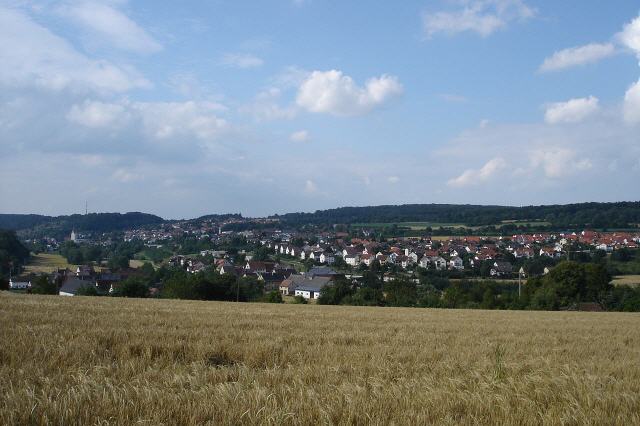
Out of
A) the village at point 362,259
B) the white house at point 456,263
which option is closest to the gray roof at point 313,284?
the village at point 362,259

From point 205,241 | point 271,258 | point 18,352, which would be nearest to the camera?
point 18,352

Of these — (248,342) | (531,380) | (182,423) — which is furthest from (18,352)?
(531,380)

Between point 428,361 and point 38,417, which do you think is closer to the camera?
point 38,417

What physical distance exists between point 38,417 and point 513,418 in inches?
149

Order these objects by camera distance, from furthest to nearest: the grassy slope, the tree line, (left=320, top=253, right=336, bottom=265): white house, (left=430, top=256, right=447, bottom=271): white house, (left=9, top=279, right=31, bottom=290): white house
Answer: (left=320, top=253, right=336, bottom=265): white house
(left=430, top=256, right=447, bottom=271): white house
the grassy slope
(left=9, top=279, right=31, bottom=290): white house
the tree line

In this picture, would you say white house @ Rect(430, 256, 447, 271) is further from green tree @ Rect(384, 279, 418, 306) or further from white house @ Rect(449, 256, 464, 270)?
green tree @ Rect(384, 279, 418, 306)

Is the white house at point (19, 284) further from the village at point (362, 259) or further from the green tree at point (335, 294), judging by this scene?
the green tree at point (335, 294)

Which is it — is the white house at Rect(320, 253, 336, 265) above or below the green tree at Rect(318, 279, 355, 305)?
below

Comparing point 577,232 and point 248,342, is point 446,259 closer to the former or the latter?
point 577,232

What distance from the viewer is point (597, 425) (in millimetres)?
4312

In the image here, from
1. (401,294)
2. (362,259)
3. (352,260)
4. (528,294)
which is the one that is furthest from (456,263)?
(401,294)

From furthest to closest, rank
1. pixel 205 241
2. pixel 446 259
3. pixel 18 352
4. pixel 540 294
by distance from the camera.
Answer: pixel 205 241, pixel 446 259, pixel 540 294, pixel 18 352

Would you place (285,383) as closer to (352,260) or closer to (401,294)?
(401,294)

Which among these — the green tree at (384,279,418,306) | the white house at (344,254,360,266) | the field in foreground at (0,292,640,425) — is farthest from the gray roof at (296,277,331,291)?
the field in foreground at (0,292,640,425)
